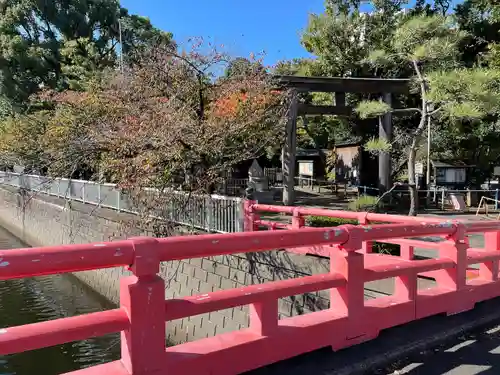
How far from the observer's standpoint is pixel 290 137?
51.1 feet

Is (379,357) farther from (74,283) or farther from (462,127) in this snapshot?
(462,127)

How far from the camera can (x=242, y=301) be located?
2.80m

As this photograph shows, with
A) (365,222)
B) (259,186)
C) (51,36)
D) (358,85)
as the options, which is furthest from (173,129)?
(51,36)

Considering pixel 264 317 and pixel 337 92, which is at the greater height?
pixel 337 92

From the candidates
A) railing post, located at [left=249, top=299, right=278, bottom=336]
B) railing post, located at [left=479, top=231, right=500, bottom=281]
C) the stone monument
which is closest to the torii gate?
the stone monument

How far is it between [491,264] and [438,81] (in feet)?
22.5

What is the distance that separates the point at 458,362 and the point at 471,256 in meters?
1.49

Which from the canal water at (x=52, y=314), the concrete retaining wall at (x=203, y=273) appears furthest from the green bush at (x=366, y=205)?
the canal water at (x=52, y=314)

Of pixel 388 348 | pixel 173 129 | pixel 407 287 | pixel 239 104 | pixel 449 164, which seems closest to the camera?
pixel 388 348

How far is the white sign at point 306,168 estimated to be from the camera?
37.9 metres

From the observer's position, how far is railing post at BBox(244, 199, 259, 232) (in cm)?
840

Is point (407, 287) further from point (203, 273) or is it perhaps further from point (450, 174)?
point (450, 174)

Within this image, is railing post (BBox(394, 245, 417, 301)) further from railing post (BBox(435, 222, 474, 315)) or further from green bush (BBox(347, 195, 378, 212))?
green bush (BBox(347, 195, 378, 212))

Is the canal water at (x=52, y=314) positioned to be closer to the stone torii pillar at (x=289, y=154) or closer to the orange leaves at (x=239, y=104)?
the orange leaves at (x=239, y=104)
